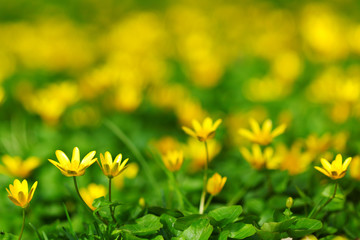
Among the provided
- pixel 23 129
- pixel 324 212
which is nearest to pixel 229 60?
pixel 23 129

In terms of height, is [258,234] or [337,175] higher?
[337,175]

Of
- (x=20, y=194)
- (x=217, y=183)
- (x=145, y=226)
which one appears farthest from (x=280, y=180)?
(x=20, y=194)

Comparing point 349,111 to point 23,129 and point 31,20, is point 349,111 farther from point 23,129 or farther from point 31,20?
point 31,20

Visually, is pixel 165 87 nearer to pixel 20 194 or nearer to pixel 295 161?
pixel 295 161

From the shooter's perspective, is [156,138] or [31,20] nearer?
[156,138]

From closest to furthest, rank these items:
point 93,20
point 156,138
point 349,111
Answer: point 349,111, point 156,138, point 93,20

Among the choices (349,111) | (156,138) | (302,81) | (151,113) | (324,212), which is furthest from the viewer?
(302,81)

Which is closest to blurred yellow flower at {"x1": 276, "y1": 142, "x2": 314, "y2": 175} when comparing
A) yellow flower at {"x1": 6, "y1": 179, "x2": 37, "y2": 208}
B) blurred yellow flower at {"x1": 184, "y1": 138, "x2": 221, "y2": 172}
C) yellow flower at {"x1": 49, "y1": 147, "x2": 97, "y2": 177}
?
blurred yellow flower at {"x1": 184, "y1": 138, "x2": 221, "y2": 172}

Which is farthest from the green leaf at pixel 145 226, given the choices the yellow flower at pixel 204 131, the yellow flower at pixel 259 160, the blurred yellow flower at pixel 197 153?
the blurred yellow flower at pixel 197 153
